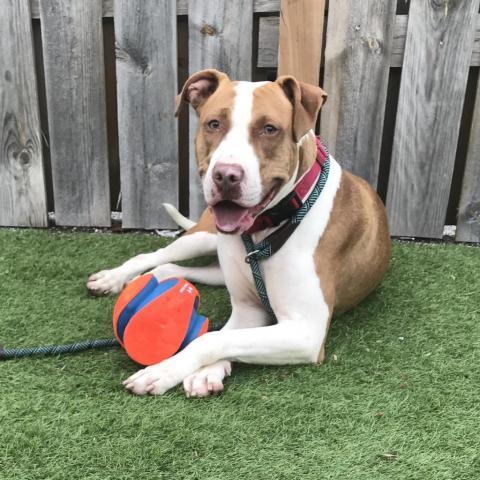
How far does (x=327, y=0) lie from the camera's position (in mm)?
4426

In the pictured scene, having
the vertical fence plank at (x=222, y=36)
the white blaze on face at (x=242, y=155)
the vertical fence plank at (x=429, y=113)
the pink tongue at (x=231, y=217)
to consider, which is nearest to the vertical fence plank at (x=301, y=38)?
the vertical fence plank at (x=222, y=36)

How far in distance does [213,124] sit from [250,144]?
226mm

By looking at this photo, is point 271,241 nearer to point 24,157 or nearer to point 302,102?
point 302,102

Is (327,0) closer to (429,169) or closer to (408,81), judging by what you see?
(408,81)

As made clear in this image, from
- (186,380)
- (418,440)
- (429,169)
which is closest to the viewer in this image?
(418,440)

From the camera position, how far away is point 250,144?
8.71 ft

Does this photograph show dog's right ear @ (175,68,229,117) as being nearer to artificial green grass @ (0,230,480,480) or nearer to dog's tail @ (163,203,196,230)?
artificial green grass @ (0,230,480,480)

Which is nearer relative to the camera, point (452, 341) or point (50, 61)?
point (452, 341)

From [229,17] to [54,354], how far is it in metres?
2.59

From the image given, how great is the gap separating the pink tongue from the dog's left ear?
0.44 m

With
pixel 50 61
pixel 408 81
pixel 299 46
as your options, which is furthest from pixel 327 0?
pixel 50 61

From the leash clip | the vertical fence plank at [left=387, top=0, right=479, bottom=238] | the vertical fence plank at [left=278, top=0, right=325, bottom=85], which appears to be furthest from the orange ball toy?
the vertical fence plank at [left=387, top=0, right=479, bottom=238]

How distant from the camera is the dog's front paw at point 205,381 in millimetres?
2691

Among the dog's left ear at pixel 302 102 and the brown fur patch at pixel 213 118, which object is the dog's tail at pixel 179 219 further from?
the dog's left ear at pixel 302 102
